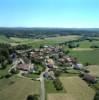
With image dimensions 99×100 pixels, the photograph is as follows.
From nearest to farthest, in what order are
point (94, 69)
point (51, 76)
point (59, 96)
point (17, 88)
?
point (59, 96) < point (17, 88) < point (51, 76) < point (94, 69)

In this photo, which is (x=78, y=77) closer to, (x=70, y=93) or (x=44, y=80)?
(x=44, y=80)

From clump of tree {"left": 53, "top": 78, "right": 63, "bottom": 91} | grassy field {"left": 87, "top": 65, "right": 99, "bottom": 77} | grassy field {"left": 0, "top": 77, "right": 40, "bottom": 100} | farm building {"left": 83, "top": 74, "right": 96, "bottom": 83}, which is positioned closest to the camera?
grassy field {"left": 0, "top": 77, "right": 40, "bottom": 100}

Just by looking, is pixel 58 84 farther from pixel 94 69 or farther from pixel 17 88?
pixel 94 69

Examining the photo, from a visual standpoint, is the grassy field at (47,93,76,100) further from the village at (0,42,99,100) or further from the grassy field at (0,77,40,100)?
the grassy field at (0,77,40,100)

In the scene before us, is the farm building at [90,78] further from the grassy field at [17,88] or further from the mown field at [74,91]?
the grassy field at [17,88]

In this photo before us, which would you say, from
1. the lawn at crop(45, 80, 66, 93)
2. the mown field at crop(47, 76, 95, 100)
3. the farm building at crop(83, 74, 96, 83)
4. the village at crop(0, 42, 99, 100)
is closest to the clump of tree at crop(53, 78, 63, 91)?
the village at crop(0, 42, 99, 100)

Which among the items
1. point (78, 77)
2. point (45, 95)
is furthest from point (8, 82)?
point (78, 77)

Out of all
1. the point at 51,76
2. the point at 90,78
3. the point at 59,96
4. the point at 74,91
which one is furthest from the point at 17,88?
the point at 90,78
